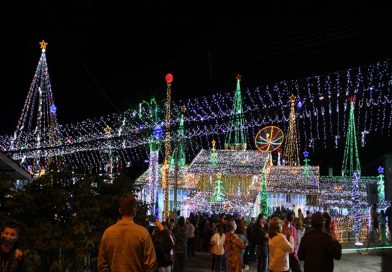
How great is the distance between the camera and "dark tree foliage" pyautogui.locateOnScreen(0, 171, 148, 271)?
6.50 meters

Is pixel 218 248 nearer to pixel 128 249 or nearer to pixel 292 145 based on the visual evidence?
pixel 128 249

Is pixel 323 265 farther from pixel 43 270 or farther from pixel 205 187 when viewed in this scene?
pixel 205 187

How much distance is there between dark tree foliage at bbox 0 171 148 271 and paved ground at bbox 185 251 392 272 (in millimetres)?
8791

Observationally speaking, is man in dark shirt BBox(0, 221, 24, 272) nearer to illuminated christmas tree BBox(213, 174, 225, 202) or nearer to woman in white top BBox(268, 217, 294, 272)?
woman in white top BBox(268, 217, 294, 272)

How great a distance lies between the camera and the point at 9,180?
21.9 feet

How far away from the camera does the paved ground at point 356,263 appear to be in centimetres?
1527

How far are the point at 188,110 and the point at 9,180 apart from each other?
67.8ft

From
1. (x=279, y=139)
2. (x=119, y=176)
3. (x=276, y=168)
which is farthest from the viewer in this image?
(x=276, y=168)

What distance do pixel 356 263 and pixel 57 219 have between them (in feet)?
40.6

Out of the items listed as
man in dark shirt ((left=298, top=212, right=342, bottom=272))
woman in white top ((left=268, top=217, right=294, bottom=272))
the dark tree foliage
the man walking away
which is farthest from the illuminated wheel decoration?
the man walking away

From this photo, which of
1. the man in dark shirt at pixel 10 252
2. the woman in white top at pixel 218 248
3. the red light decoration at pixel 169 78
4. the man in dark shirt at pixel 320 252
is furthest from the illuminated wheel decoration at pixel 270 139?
the man in dark shirt at pixel 10 252

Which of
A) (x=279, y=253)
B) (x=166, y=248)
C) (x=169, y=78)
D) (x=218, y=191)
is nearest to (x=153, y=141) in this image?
(x=218, y=191)

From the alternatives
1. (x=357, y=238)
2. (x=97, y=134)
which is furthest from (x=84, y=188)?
(x=97, y=134)

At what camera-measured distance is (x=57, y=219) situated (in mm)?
7020
